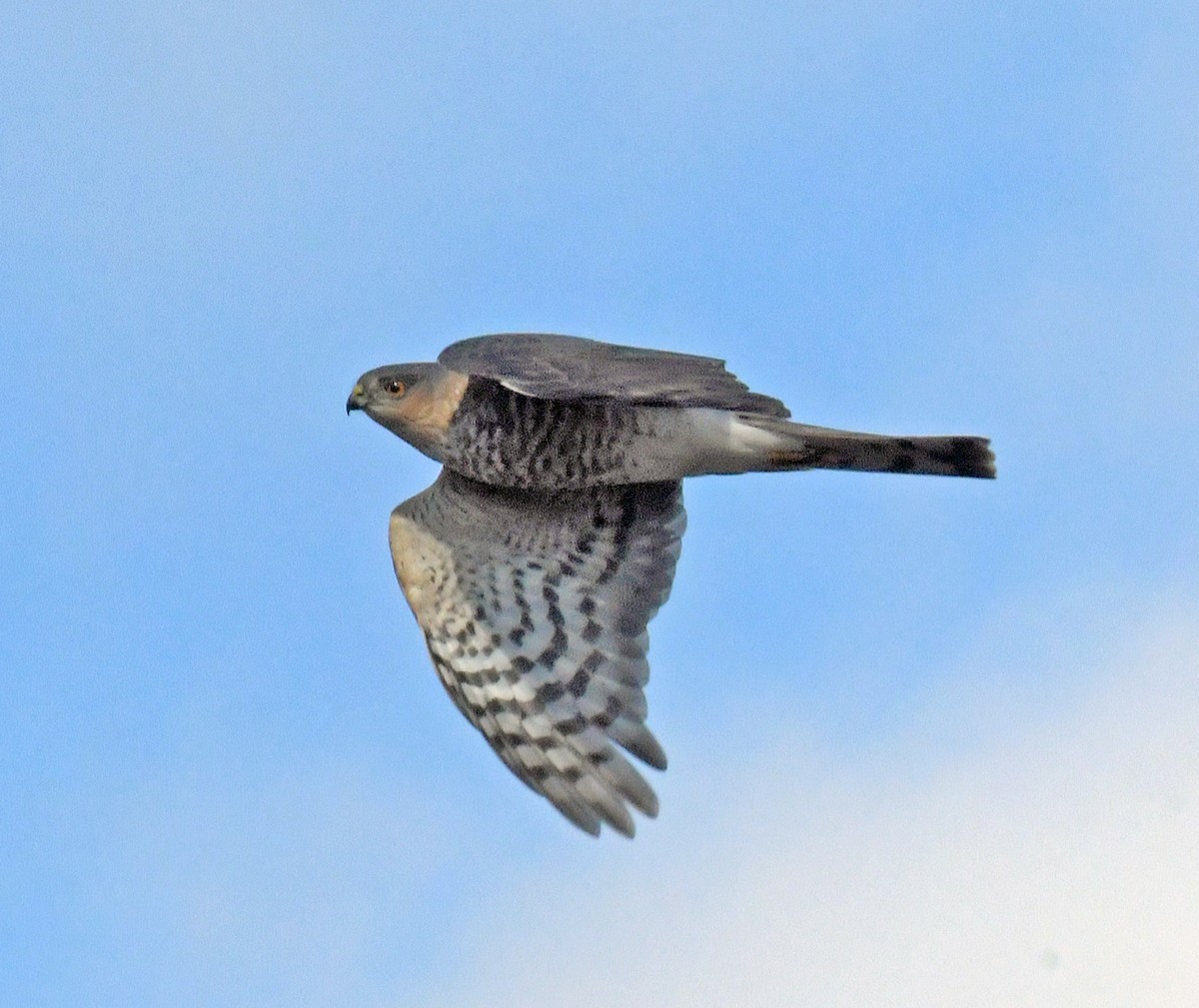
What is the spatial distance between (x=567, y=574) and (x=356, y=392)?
140 centimetres

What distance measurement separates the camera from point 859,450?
27.1 feet

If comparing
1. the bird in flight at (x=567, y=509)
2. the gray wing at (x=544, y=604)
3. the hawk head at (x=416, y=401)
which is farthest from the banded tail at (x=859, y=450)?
the hawk head at (x=416, y=401)

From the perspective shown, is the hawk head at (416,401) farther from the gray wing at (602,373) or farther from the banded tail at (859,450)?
the banded tail at (859,450)

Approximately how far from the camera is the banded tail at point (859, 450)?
8180mm

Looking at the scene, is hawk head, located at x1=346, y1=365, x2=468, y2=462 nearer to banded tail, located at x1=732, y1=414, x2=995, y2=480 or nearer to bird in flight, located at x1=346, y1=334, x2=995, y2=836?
bird in flight, located at x1=346, y1=334, x2=995, y2=836

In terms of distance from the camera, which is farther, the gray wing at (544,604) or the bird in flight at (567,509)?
the gray wing at (544,604)

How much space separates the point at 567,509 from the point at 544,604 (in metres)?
0.52

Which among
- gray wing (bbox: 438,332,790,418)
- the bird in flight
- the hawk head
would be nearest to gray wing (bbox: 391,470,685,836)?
the bird in flight

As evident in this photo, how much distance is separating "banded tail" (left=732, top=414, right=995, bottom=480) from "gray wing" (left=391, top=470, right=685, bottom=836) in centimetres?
89

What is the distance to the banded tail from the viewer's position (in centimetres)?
818

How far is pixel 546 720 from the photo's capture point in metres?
8.50

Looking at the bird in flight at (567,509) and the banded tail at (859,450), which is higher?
the banded tail at (859,450)

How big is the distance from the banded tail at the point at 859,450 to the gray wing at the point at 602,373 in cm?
11

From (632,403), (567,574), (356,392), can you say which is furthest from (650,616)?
(356,392)
